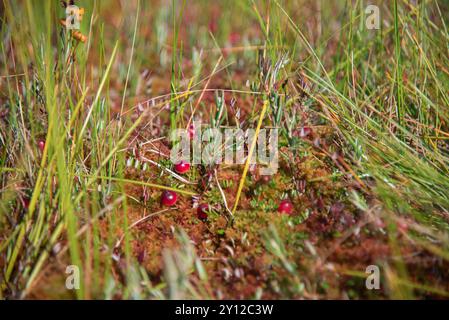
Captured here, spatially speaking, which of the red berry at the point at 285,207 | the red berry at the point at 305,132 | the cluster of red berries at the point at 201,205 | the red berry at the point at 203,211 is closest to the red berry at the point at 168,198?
the cluster of red berries at the point at 201,205

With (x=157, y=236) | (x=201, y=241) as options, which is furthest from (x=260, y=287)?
(x=157, y=236)

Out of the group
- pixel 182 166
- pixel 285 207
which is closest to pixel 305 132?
pixel 285 207

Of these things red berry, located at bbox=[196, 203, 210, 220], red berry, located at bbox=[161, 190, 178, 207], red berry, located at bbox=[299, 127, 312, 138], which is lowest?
red berry, located at bbox=[196, 203, 210, 220]

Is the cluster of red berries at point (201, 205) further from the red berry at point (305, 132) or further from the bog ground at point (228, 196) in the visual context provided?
the red berry at point (305, 132)

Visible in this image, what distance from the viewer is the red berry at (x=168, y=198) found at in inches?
77.0

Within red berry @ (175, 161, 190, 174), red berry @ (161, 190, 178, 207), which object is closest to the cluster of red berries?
red berry @ (161, 190, 178, 207)

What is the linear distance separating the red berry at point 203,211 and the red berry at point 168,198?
0.11 meters

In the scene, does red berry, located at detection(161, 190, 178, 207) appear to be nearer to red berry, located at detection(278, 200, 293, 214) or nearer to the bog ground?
the bog ground

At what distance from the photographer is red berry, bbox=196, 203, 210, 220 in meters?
1.92

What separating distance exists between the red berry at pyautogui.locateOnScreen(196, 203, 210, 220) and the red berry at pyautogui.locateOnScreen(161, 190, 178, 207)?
0.36ft

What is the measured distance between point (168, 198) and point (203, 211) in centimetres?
15

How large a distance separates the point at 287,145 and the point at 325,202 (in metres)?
Result: 0.36

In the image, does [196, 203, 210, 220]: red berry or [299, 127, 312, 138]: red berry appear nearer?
[196, 203, 210, 220]: red berry

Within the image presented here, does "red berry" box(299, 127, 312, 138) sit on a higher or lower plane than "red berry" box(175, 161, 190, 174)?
higher
